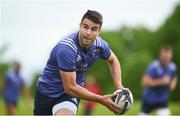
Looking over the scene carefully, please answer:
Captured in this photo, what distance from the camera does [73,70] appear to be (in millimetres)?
9023

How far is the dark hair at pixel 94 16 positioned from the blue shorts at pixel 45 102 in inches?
52.9

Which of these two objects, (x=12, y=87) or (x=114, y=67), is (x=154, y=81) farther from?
(x=12, y=87)

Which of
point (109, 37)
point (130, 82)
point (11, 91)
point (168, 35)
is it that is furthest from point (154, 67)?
point (109, 37)

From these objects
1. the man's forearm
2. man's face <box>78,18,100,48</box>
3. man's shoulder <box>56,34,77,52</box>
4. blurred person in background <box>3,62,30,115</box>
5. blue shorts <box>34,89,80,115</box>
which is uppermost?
man's face <box>78,18,100,48</box>

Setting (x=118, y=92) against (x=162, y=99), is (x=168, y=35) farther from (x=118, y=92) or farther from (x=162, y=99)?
(x=118, y=92)

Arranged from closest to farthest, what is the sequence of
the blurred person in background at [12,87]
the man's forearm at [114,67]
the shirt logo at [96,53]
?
the shirt logo at [96,53] → the man's forearm at [114,67] → the blurred person in background at [12,87]

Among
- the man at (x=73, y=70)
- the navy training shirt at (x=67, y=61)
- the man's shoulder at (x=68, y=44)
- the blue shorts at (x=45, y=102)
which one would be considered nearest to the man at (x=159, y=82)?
the man at (x=73, y=70)

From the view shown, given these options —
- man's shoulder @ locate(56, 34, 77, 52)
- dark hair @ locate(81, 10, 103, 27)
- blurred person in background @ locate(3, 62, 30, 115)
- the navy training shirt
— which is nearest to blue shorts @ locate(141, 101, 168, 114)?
blurred person in background @ locate(3, 62, 30, 115)

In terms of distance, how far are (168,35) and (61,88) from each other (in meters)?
61.3

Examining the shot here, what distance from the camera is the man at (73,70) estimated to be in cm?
894

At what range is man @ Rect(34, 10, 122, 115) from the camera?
8.94 metres

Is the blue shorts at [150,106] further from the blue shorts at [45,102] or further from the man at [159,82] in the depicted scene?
the blue shorts at [45,102]

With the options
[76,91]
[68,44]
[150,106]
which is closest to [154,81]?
[150,106]

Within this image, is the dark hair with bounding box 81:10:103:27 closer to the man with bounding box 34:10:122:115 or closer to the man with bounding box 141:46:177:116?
the man with bounding box 34:10:122:115
